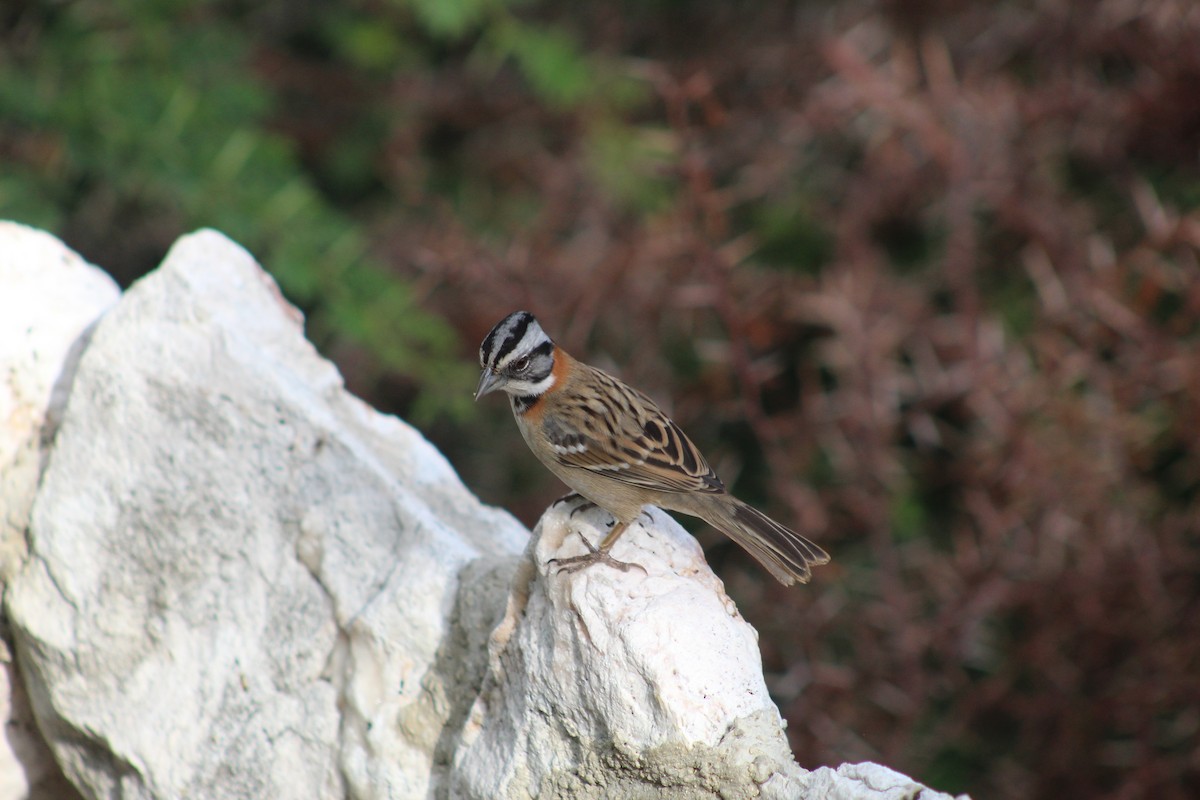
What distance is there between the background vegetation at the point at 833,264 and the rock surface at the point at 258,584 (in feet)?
4.71

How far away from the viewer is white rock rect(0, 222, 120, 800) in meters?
3.73

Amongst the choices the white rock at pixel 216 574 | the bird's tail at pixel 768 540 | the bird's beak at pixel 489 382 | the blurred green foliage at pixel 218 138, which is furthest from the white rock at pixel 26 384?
the bird's tail at pixel 768 540

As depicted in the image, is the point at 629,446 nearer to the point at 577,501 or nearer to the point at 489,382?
the point at 577,501

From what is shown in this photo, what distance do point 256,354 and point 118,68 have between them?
100.0 inches

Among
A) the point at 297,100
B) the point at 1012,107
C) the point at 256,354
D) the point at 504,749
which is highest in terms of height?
the point at 1012,107

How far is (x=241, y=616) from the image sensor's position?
3486mm

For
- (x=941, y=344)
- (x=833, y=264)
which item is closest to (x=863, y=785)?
(x=941, y=344)

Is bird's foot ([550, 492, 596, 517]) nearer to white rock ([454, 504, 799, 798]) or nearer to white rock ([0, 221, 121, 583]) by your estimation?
white rock ([454, 504, 799, 798])

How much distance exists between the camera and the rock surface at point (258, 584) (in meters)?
3.18

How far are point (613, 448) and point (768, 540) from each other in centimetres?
56

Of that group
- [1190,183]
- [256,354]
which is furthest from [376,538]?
[1190,183]

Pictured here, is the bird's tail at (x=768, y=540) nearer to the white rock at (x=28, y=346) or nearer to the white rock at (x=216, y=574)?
the white rock at (x=216, y=574)

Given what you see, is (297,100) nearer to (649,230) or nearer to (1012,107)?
(649,230)

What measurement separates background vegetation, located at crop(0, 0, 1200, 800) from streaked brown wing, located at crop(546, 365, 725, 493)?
1.21 m
